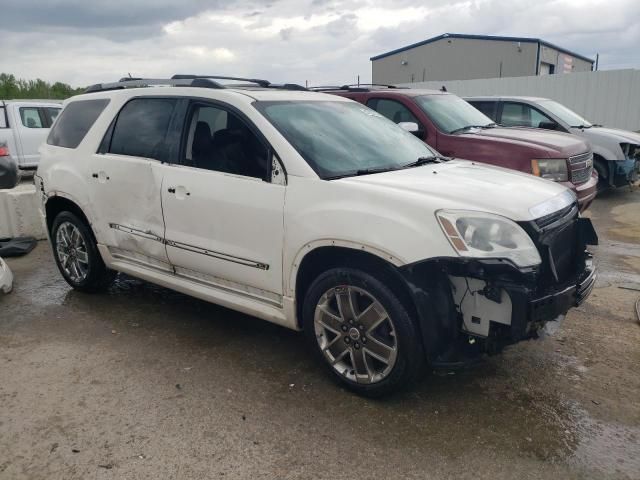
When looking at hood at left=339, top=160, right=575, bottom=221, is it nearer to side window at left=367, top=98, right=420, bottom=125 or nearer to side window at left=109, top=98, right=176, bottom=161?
side window at left=109, top=98, right=176, bottom=161

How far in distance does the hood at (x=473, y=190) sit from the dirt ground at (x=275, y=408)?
1134mm

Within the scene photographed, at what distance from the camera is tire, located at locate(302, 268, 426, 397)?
3.05m

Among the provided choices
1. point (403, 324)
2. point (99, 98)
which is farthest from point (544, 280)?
point (99, 98)

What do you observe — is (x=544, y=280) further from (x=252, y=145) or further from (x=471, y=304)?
(x=252, y=145)

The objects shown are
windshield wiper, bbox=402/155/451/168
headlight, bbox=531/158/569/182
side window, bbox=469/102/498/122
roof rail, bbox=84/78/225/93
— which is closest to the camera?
windshield wiper, bbox=402/155/451/168

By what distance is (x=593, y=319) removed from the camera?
4.49 m

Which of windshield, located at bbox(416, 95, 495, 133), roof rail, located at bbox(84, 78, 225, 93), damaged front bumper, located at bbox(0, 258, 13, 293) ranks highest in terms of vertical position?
roof rail, located at bbox(84, 78, 225, 93)

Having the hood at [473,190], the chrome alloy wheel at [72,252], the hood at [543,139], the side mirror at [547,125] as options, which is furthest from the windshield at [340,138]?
the side mirror at [547,125]

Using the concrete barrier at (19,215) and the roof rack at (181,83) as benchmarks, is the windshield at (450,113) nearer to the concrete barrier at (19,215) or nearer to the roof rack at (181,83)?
the roof rack at (181,83)

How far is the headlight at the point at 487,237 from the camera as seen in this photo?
2.85 metres

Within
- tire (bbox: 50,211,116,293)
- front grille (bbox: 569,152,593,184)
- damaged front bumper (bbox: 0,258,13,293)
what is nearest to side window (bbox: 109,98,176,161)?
tire (bbox: 50,211,116,293)

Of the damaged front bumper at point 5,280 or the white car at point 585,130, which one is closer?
the damaged front bumper at point 5,280

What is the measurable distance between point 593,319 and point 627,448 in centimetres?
181

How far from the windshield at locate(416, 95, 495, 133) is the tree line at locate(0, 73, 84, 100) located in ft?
61.8
